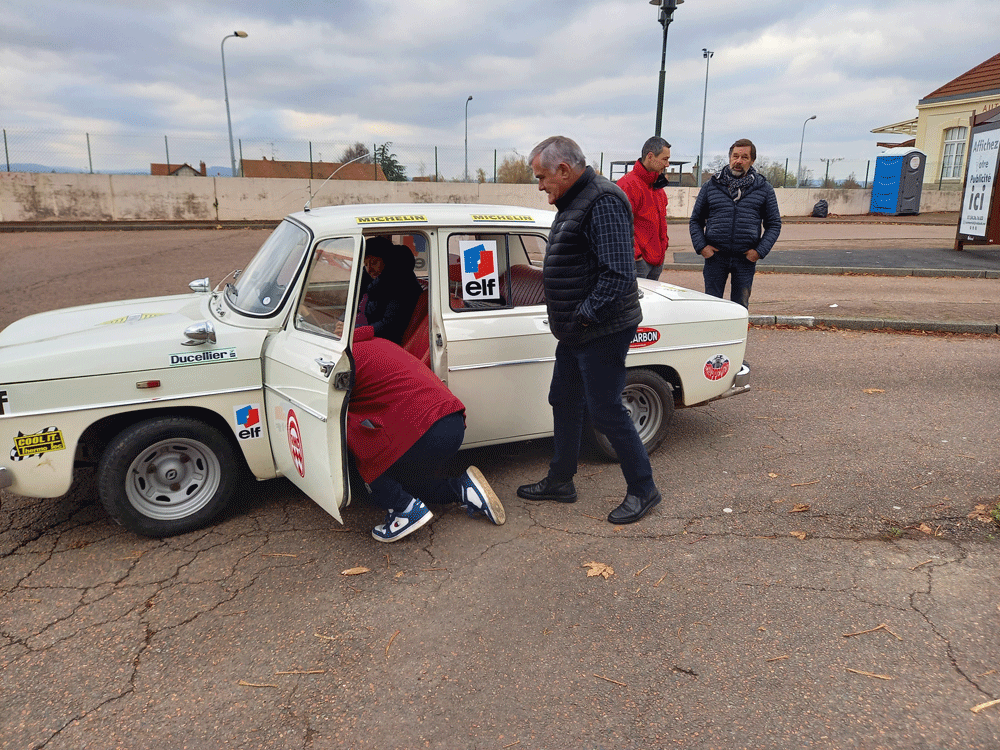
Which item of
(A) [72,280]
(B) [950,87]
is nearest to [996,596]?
(A) [72,280]

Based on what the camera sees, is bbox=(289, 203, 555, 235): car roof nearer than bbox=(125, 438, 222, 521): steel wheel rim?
No

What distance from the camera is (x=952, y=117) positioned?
35.1 metres

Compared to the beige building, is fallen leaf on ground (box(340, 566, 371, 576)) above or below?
below

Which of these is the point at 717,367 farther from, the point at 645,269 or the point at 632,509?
the point at 645,269

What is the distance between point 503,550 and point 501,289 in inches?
58.4

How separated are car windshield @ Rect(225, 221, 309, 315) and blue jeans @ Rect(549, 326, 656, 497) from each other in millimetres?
1503

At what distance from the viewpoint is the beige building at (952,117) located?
33.8 metres

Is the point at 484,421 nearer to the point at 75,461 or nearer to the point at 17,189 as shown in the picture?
the point at 75,461

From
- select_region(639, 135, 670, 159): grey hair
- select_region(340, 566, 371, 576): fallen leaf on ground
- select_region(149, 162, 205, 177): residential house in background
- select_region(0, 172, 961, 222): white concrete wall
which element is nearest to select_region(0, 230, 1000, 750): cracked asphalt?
select_region(340, 566, 371, 576): fallen leaf on ground

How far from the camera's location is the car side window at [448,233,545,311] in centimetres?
404

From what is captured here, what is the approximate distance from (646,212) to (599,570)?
13.2ft

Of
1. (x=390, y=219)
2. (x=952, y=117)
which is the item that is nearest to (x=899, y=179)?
(x=952, y=117)

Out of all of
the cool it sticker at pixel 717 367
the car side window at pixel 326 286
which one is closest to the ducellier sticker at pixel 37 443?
the car side window at pixel 326 286

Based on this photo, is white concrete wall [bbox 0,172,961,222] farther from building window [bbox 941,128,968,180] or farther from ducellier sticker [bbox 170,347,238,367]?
building window [bbox 941,128,968,180]
